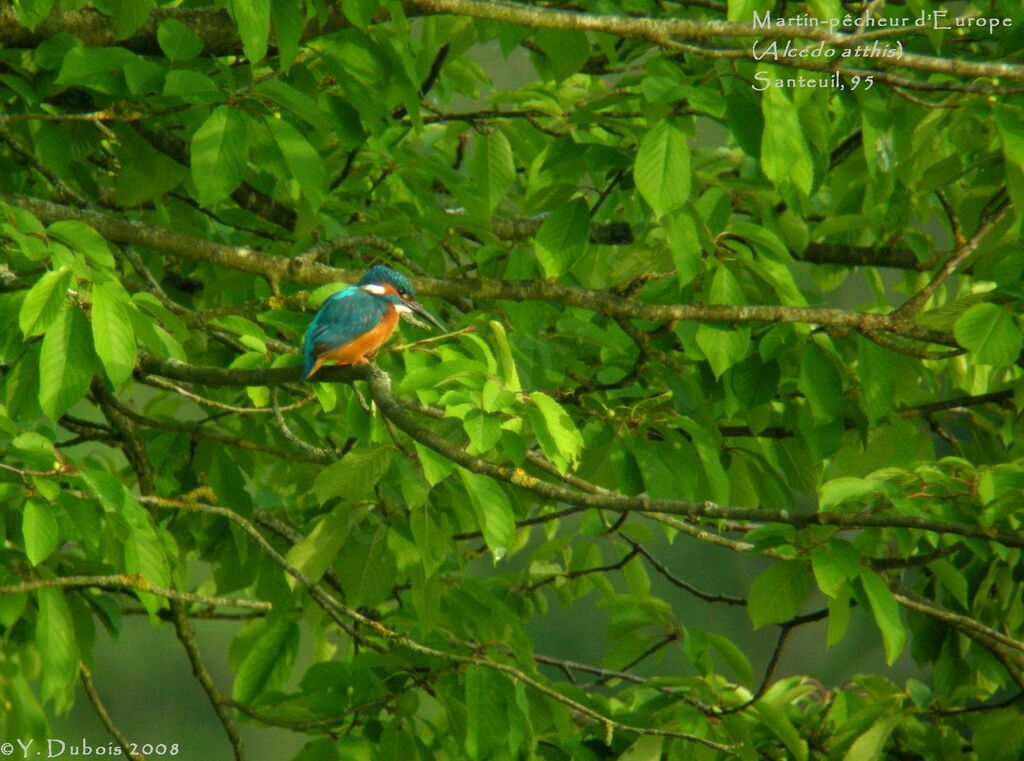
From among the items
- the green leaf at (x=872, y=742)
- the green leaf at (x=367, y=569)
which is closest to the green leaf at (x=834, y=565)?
the green leaf at (x=872, y=742)

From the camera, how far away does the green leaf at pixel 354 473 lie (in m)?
3.10

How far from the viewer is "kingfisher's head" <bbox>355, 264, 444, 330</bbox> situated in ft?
11.1

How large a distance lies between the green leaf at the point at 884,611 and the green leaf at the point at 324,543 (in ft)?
5.16

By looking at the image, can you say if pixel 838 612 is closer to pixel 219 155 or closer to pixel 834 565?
pixel 834 565

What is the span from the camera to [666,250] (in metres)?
3.99

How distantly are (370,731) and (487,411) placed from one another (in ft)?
6.05

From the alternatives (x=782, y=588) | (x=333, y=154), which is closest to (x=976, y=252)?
(x=782, y=588)

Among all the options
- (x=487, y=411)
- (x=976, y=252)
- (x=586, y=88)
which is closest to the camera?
(x=487, y=411)

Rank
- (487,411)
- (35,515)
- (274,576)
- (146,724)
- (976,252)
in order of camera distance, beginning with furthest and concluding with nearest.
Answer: (146,724) → (274,576) → (976,252) → (35,515) → (487,411)

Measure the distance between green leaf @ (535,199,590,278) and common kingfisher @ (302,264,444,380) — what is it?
40cm

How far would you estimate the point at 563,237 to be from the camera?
3469 millimetres

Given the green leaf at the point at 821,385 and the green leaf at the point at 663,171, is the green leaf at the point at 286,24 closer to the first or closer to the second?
the green leaf at the point at 663,171

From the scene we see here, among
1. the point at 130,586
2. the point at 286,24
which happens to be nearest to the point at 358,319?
the point at 286,24

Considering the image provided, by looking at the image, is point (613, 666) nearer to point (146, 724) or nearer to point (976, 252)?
point (976, 252)
